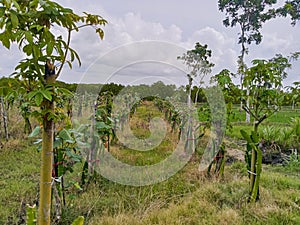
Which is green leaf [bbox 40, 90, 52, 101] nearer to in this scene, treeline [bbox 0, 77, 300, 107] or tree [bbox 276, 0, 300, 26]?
treeline [bbox 0, 77, 300, 107]

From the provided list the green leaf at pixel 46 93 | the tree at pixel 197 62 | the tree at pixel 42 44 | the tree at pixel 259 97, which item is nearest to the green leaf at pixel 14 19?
the tree at pixel 42 44

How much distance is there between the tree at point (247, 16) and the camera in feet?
45.5

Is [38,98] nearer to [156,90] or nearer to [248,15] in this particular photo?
[156,90]

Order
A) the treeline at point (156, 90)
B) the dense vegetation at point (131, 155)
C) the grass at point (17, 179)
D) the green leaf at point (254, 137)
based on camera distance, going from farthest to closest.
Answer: the treeline at point (156, 90), the green leaf at point (254, 137), the grass at point (17, 179), the dense vegetation at point (131, 155)

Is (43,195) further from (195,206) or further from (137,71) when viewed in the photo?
(137,71)

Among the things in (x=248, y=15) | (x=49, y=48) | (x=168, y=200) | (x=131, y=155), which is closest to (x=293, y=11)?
(x=248, y=15)

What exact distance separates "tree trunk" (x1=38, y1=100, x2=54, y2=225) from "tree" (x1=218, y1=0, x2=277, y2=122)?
14196mm

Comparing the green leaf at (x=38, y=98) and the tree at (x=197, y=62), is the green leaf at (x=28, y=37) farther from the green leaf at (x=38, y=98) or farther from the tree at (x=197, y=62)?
the tree at (x=197, y=62)

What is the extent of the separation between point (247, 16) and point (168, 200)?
14.1m

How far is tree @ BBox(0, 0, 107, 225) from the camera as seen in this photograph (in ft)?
2.34

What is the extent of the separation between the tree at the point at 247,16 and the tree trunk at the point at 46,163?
14196 millimetres

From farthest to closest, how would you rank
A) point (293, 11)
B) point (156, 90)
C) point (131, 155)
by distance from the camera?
1. point (293, 11)
2. point (156, 90)
3. point (131, 155)

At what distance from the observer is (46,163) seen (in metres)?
0.84

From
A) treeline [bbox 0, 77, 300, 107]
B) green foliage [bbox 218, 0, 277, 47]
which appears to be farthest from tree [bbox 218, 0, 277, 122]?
treeline [bbox 0, 77, 300, 107]
